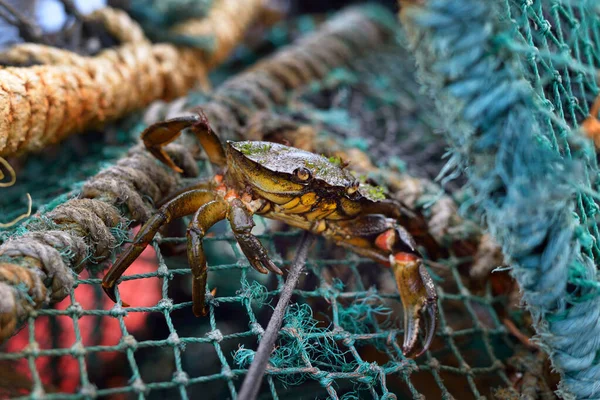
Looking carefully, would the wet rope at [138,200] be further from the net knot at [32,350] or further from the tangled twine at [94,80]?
the tangled twine at [94,80]

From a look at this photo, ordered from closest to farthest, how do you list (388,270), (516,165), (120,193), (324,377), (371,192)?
1. (516,165)
2. (324,377)
3. (120,193)
4. (371,192)
5. (388,270)

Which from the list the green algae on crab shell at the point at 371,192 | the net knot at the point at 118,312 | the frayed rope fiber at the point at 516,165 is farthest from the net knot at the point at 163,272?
the frayed rope fiber at the point at 516,165

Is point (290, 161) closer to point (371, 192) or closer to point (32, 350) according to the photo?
point (371, 192)

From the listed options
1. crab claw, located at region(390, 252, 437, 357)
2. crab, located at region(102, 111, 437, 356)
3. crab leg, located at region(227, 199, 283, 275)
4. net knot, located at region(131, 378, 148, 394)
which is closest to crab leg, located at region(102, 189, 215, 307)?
crab, located at region(102, 111, 437, 356)

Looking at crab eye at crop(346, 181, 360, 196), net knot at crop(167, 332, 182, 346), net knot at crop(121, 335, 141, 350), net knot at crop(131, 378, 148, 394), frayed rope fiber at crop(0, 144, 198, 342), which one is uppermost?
frayed rope fiber at crop(0, 144, 198, 342)

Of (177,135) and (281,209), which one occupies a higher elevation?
(177,135)

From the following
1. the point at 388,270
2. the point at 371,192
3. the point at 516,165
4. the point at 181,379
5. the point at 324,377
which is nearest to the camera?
the point at 516,165

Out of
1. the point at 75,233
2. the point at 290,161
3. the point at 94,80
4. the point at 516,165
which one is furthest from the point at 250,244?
the point at 94,80

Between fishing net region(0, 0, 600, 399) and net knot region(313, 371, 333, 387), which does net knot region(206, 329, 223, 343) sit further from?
net knot region(313, 371, 333, 387)

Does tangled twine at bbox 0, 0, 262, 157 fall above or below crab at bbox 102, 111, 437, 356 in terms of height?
above
